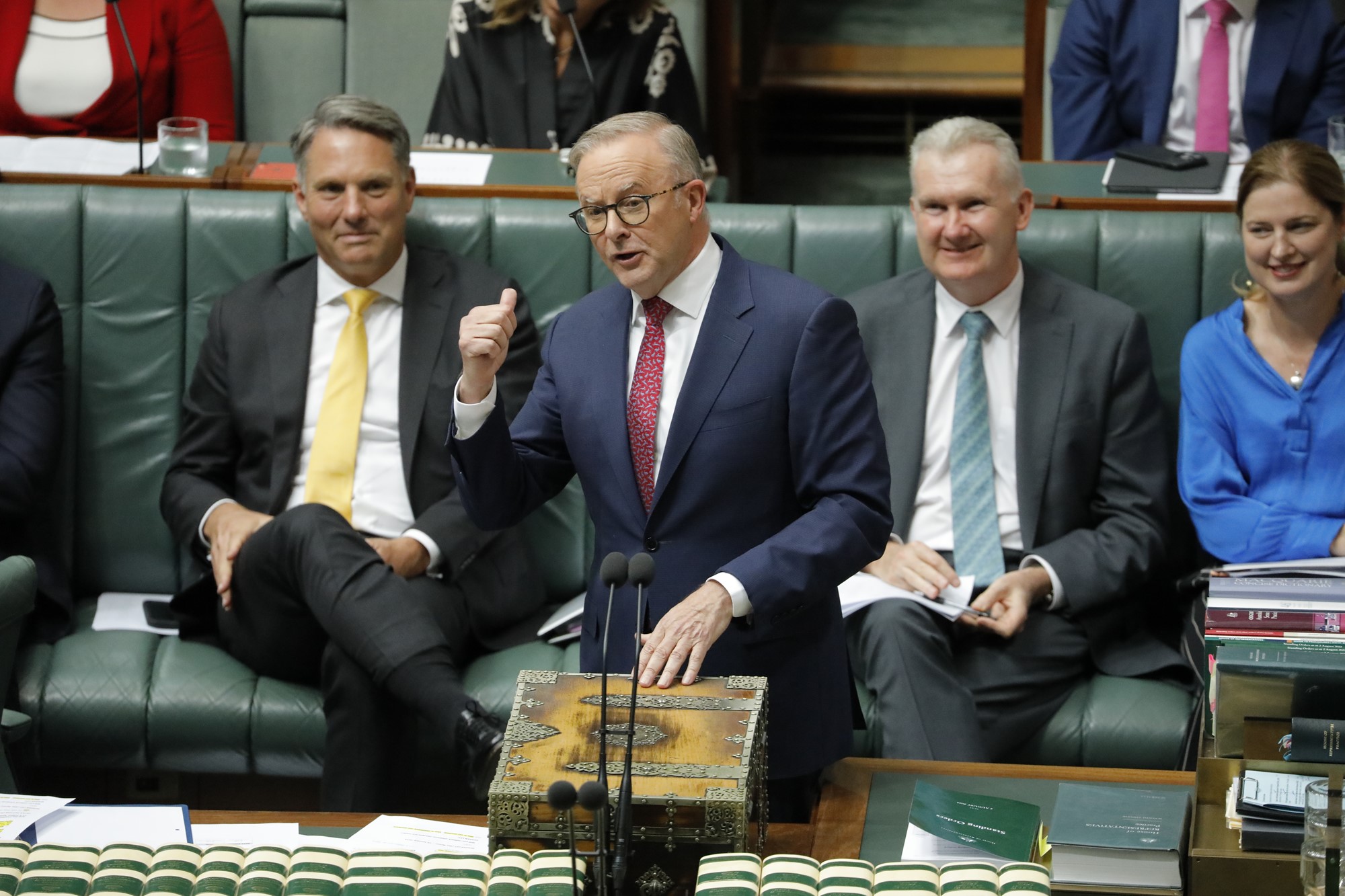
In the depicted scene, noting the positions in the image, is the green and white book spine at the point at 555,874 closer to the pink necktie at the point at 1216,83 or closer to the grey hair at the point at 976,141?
the grey hair at the point at 976,141

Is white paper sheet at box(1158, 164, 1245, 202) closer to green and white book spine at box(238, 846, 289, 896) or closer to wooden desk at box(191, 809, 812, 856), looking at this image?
wooden desk at box(191, 809, 812, 856)

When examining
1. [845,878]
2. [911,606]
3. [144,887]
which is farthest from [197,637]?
[845,878]

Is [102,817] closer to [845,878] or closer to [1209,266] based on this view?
[845,878]

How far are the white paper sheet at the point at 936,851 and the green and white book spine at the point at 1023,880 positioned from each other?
11.2 inches

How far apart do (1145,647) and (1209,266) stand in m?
0.68

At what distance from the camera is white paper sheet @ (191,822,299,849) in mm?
1859

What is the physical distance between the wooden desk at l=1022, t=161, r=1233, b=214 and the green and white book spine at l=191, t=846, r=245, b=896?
214 cm

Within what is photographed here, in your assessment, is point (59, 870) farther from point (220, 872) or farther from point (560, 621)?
point (560, 621)

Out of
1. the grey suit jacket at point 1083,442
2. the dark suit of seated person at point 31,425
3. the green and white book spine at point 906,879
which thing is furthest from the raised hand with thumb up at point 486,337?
the dark suit of seated person at point 31,425

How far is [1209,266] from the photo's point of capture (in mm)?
3051

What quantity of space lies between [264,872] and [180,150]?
221 centimetres

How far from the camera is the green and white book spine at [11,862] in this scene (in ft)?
4.91

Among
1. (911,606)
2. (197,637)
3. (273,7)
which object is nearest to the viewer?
(911,606)

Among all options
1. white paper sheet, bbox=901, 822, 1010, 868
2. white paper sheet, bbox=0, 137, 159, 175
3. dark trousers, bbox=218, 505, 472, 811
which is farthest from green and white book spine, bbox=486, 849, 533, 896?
white paper sheet, bbox=0, 137, 159, 175
